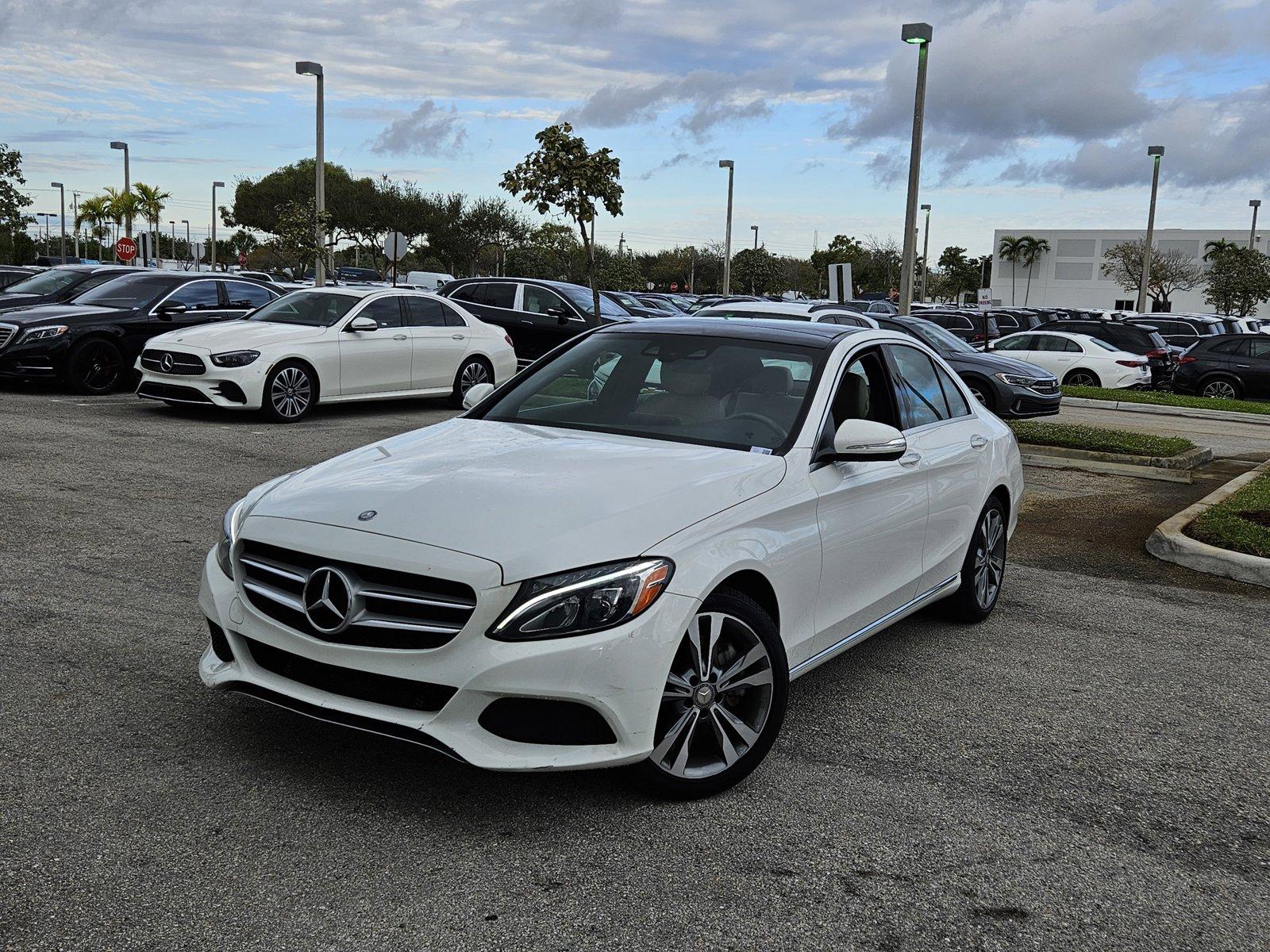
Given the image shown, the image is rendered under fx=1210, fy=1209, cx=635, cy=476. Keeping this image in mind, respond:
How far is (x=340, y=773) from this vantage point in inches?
155

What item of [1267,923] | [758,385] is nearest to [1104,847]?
[1267,923]

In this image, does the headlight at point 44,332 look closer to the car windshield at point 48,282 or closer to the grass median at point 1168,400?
the car windshield at point 48,282

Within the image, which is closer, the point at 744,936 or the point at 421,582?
the point at 744,936

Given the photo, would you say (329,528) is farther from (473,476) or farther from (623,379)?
(623,379)

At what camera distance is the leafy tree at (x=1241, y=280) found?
66250 mm

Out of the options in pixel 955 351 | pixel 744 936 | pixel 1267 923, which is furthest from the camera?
pixel 955 351

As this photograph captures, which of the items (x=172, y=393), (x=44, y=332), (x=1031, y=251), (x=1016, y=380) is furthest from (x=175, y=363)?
(x=1031, y=251)

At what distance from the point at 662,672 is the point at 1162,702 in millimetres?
2641

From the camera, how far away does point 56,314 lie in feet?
48.7

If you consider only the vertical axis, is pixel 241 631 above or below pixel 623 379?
below

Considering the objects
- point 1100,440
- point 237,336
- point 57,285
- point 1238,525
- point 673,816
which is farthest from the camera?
point 57,285

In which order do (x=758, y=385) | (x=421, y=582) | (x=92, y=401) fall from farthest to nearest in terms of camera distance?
1. (x=92, y=401)
2. (x=758, y=385)
3. (x=421, y=582)

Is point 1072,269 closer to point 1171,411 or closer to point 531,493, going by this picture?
Answer: point 1171,411

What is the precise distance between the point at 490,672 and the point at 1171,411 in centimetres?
1986
